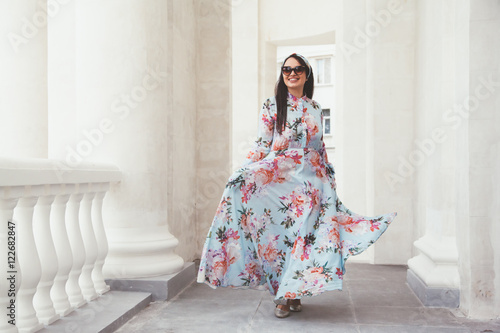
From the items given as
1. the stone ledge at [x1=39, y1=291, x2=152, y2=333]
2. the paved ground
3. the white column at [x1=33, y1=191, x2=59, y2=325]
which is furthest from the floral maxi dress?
the white column at [x1=33, y1=191, x2=59, y2=325]

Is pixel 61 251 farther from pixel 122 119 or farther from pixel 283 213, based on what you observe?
pixel 283 213

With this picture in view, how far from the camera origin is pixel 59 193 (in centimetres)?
367

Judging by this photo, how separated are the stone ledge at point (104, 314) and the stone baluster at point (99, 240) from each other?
11cm

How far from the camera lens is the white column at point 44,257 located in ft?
11.3

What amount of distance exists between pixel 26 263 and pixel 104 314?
0.89 m

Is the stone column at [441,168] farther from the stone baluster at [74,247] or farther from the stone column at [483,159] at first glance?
the stone baluster at [74,247]

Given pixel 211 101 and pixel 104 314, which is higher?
pixel 211 101

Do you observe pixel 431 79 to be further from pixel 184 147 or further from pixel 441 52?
pixel 184 147

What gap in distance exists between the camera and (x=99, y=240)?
446 centimetres

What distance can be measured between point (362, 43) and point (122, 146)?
12.6ft

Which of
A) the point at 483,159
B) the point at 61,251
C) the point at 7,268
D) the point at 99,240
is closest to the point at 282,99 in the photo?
the point at 483,159

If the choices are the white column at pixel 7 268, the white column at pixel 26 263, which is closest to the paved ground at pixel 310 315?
the white column at pixel 26 263

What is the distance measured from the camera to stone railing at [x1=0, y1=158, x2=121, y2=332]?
296 centimetres

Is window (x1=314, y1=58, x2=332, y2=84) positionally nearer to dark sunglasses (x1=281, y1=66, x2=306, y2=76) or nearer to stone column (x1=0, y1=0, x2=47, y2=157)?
stone column (x1=0, y1=0, x2=47, y2=157)
